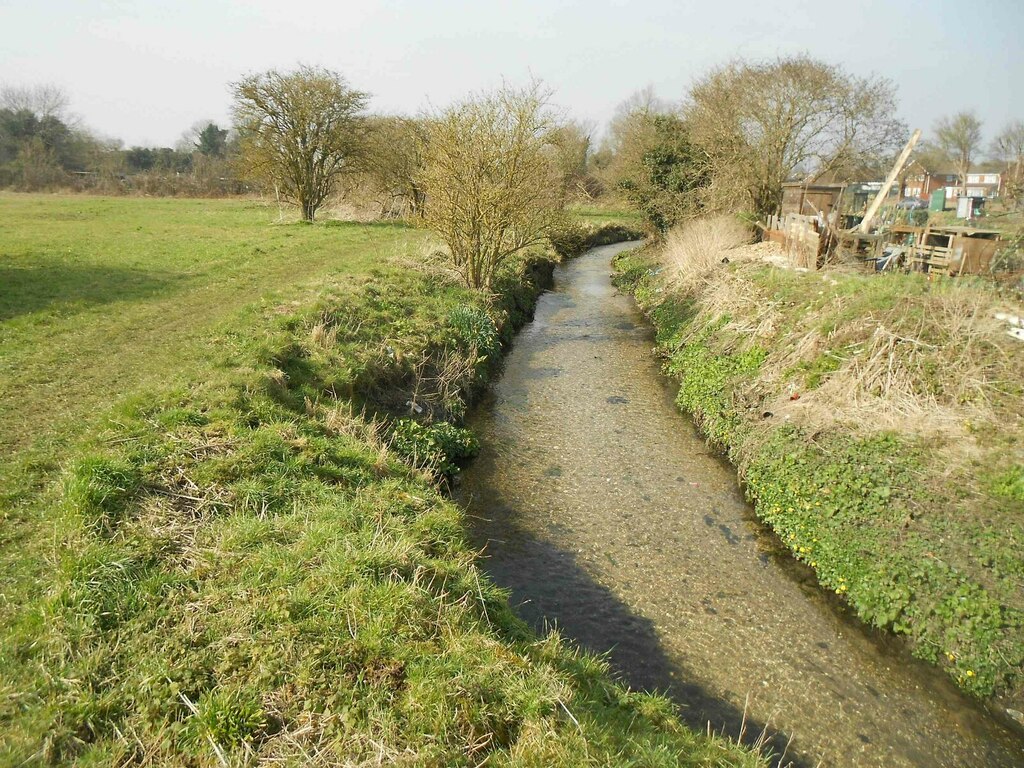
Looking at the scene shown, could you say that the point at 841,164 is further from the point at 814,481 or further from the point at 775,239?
the point at 814,481

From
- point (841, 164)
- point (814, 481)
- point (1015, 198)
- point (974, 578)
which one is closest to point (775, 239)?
point (841, 164)

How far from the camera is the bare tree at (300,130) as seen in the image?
27.9 meters

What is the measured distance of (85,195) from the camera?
1638 inches

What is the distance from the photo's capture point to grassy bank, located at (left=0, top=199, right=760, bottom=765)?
386cm

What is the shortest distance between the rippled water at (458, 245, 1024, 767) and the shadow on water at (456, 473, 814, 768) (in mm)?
20

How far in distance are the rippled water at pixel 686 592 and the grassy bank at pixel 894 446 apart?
46 cm

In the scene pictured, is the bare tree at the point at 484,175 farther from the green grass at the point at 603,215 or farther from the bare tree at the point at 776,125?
the green grass at the point at 603,215

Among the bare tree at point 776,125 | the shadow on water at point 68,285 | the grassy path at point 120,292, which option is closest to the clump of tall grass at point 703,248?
the bare tree at point 776,125

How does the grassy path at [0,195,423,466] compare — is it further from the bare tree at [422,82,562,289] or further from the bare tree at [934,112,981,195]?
the bare tree at [934,112,981,195]

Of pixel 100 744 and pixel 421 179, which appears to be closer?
pixel 100 744

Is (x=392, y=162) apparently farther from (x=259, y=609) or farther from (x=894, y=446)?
(x=259, y=609)

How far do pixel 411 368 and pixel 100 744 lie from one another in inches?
330

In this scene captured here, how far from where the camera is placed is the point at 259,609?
4.73m

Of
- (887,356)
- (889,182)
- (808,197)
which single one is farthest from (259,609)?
(808,197)
